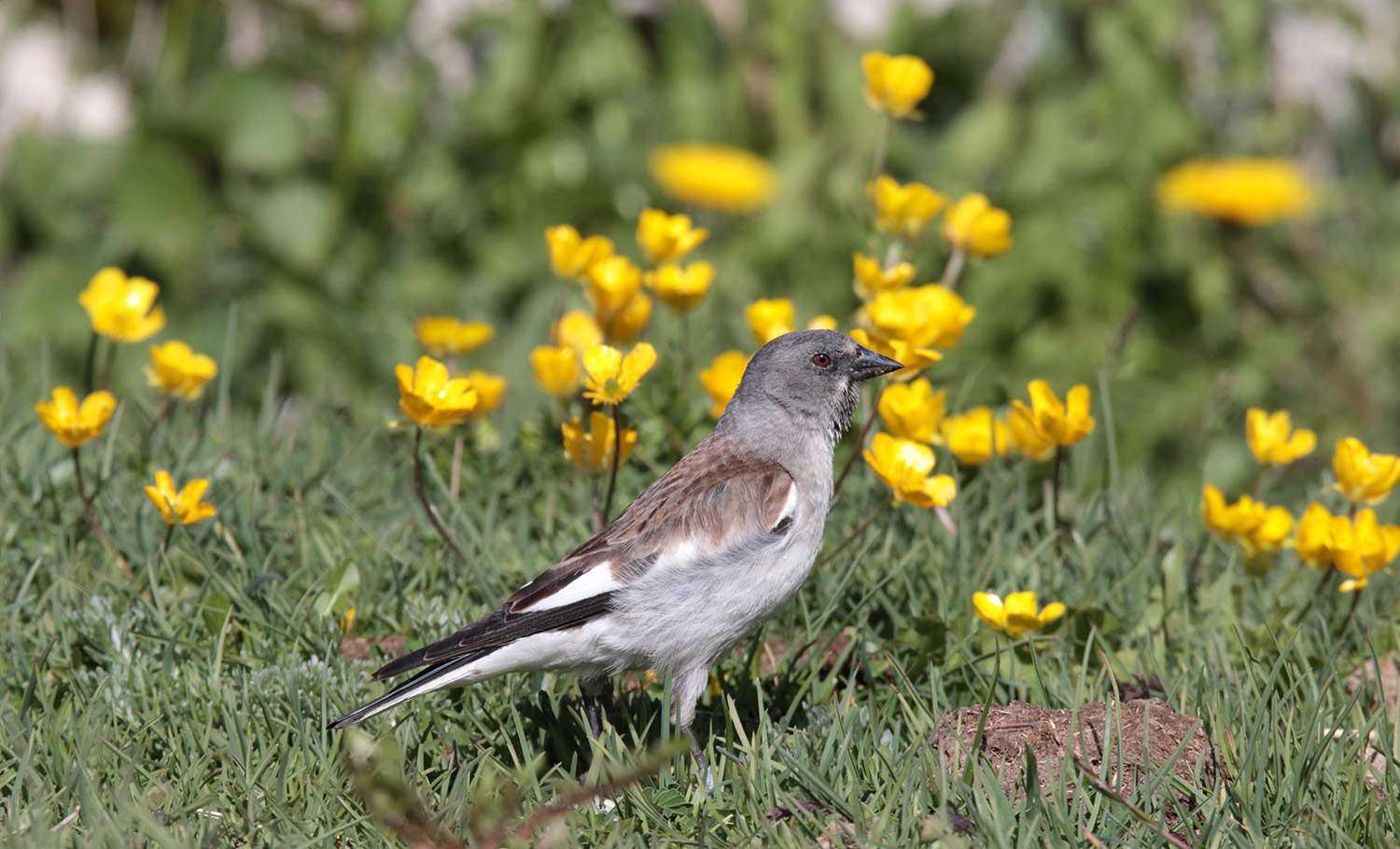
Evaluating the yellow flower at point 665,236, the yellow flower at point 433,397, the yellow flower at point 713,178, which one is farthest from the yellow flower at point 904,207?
the yellow flower at point 713,178

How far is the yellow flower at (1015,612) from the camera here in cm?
302

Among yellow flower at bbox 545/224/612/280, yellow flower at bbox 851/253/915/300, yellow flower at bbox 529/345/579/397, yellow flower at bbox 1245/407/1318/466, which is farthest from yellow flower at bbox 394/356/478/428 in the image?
yellow flower at bbox 1245/407/1318/466

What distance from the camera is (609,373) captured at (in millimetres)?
3107

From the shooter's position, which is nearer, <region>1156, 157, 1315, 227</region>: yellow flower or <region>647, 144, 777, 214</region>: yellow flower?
<region>1156, 157, 1315, 227</region>: yellow flower

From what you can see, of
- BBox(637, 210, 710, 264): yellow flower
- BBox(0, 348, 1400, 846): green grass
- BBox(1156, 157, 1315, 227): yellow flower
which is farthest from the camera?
BBox(1156, 157, 1315, 227): yellow flower

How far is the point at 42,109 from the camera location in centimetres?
654

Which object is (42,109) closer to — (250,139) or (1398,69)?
(250,139)

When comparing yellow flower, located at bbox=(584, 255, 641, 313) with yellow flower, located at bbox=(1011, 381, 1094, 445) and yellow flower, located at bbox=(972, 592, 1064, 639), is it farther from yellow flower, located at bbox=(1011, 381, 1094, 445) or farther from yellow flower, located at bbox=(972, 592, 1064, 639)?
yellow flower, located at bbox=(972, 592, 1064, 639)

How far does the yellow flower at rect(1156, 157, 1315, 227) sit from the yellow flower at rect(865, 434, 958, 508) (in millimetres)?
3611

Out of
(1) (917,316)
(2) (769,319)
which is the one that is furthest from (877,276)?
(2) (769,319)

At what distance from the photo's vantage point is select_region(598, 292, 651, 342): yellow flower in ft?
12.6

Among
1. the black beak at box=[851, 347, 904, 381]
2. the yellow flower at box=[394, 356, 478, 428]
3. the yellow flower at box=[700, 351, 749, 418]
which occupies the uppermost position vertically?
the yellow flower at box=[394, 356, 478, 428]

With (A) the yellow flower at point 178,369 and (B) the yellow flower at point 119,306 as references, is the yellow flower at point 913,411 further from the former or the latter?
(B) the yellow flower at point 119,306

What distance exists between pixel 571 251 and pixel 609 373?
0.70 metres
